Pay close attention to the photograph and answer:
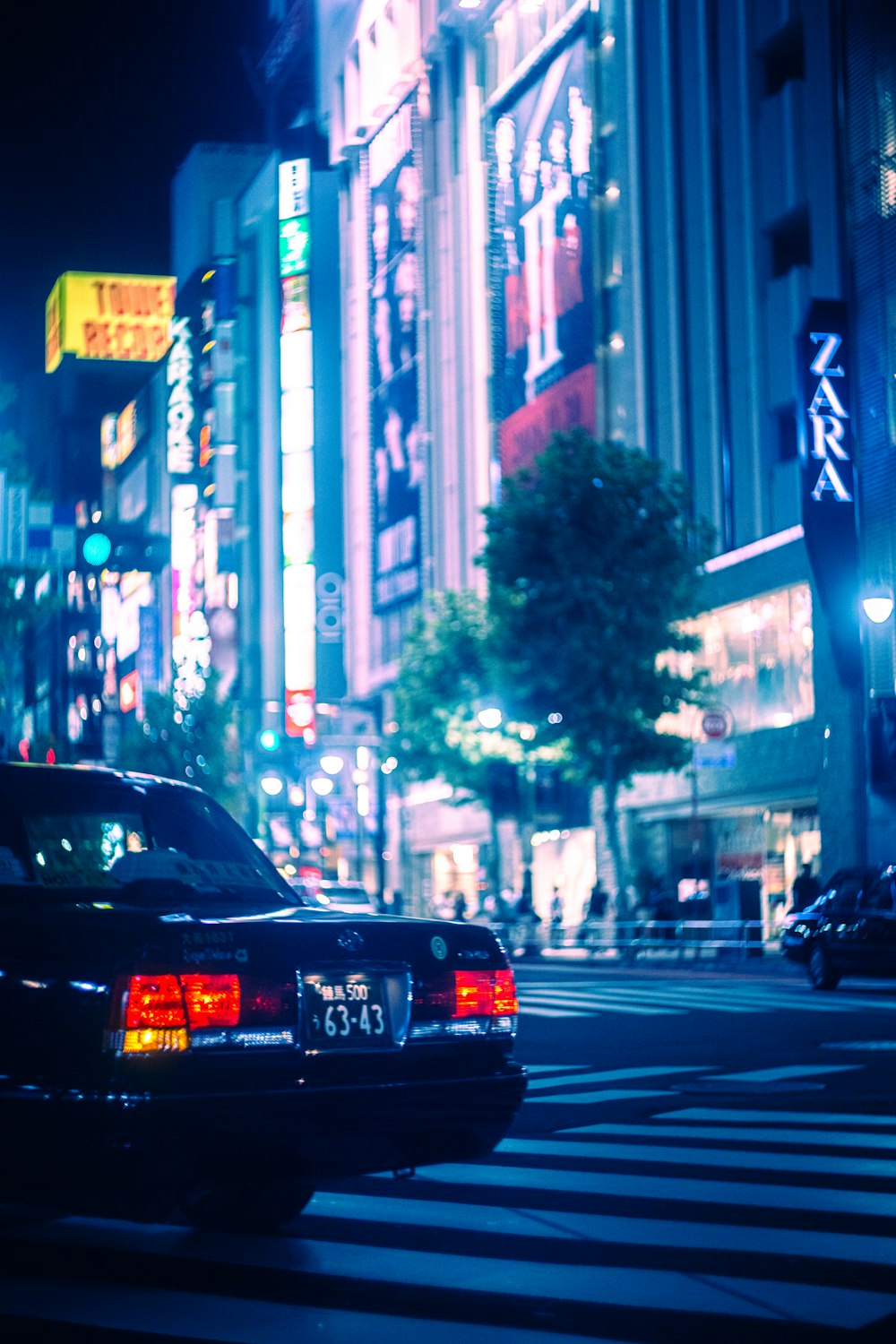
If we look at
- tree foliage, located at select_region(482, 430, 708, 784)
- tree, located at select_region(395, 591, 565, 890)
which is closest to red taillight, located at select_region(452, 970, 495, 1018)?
tree foliage, located at select_region(482, 430, 708, 784)

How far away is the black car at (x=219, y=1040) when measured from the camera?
5.25 metres

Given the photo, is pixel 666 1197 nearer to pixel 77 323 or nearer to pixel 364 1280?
pixel 364 1280

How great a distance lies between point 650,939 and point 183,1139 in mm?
30787

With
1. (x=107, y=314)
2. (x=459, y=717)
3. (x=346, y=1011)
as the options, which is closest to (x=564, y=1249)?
(x=346, y=1011)

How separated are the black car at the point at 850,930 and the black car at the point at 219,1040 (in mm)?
17298

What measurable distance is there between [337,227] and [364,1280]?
7896cm

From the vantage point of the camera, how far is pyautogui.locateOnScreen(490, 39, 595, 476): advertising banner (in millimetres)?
48031

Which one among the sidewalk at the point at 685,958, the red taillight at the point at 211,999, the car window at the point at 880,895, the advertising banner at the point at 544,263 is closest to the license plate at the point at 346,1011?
the red taillight at the point at 211,999

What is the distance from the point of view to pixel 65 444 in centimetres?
15425

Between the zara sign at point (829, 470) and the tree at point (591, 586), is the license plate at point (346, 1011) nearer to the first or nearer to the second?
the zara sign at point (829, 470)

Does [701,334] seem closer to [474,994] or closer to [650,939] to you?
[650,939]

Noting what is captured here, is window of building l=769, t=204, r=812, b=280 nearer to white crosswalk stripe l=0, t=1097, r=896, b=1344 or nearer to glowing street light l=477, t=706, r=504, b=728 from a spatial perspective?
glowing street light l=477, t=706, r=504, b=728

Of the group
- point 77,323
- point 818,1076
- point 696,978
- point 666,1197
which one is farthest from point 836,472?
point 77,323

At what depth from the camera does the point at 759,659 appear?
38.8m
